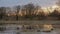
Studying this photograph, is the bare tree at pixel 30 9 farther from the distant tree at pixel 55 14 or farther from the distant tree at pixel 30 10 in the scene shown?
the distant tree at pixel 55 14

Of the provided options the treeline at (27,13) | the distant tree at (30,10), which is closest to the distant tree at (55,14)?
the treeline at (27,13)

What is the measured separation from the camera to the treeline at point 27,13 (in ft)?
7.28

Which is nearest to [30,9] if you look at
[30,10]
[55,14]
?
[30,10]

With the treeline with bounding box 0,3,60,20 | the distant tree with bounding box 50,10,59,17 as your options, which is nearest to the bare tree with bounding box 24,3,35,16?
the treeline with bounding box 0,3,60,20

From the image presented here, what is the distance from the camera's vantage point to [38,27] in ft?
7.23

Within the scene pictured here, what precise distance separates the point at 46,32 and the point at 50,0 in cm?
50

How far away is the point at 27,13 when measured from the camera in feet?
7.32

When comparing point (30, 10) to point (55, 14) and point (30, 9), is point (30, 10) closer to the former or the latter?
point (30, 9)

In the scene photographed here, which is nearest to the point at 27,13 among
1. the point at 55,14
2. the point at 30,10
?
the point at 30,10

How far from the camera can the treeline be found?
2219 millimetres

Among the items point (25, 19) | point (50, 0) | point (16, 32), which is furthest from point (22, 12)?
point (50, 0)

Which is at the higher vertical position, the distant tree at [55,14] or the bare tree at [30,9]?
the bare tree at [30,9]

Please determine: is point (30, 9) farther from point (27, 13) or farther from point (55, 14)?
point (55, 14)

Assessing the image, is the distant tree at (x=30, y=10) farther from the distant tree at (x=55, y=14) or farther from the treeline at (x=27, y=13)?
the distant tree at (x=55, y=14)
